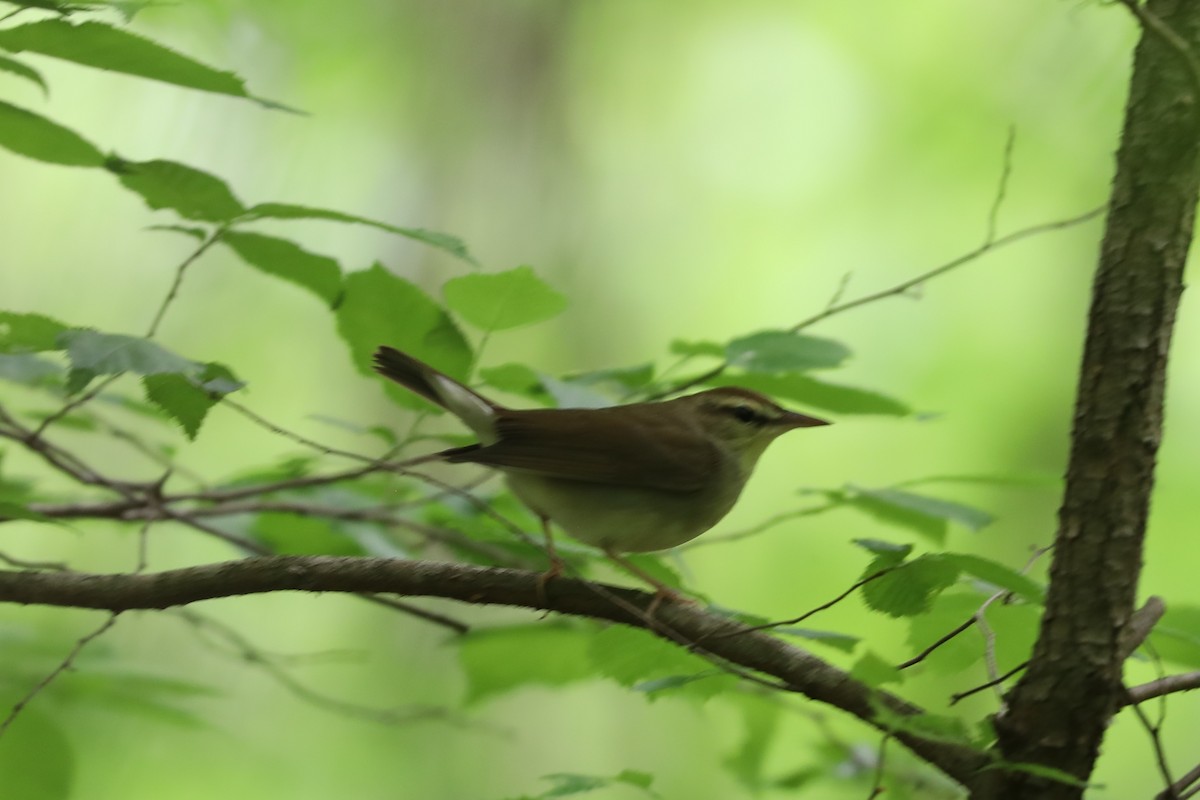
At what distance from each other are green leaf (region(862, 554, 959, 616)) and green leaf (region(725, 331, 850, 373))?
2.09 ft

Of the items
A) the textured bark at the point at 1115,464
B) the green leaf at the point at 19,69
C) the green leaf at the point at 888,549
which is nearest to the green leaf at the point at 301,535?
the green leaf at the point at 19,69

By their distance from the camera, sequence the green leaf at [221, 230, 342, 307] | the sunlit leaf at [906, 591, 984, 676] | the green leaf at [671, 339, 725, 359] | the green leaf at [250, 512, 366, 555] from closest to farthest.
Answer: the sunlit leaf at [906, 591, 984, 676]
the green leaf at [221, 230, 342, 307]
the green leaf at [671, 339, 725, 359]
the green leaf at [250, 512, 366, 555]

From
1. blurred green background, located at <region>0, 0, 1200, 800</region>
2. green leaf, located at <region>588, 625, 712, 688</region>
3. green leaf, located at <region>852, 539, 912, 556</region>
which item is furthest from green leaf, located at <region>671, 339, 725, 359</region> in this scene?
blurred green background, located at <region>0, 0, 1200, 800</region>

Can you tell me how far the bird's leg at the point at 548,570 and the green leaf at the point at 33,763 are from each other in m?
0.95

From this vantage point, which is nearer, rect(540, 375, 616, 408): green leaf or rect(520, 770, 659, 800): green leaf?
rect(520, 770, 659, 800): green leaf

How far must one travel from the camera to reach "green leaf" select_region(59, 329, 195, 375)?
4.36 feet

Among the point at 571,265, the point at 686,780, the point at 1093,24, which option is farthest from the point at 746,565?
the point at 1093,24

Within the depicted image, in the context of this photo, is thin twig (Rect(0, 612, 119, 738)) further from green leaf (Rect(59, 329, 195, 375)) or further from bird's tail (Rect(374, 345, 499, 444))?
bird's tail (Rect(374, 345, 499, 444))

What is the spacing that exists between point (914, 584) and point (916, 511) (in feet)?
2.26

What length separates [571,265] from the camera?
6895mm

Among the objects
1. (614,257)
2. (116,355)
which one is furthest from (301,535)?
(614,257)

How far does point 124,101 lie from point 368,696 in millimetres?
3618

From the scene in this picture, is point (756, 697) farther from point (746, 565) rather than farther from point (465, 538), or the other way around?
point (746, 565)

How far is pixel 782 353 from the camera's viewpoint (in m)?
1.91
